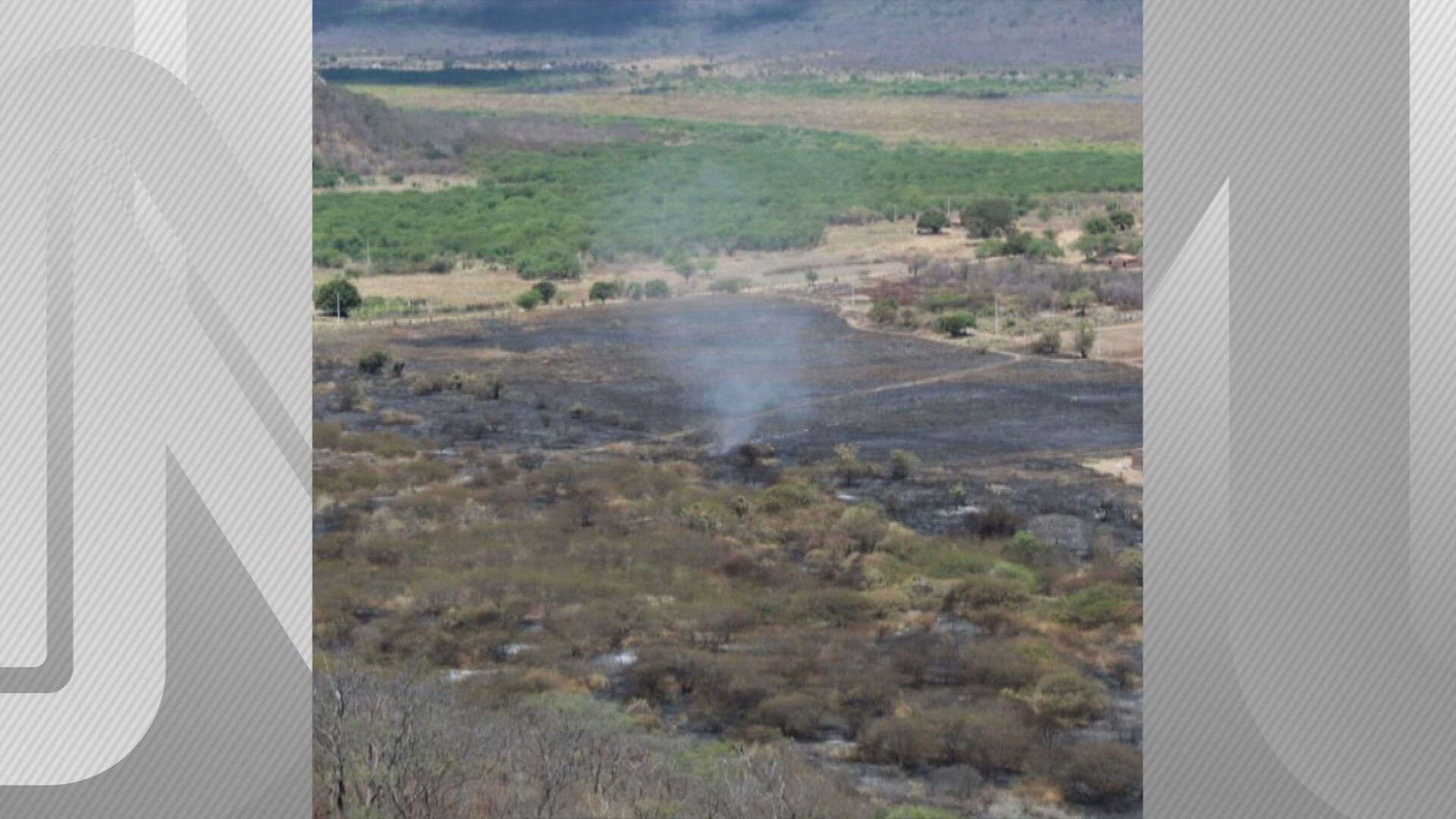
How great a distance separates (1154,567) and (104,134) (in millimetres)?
2685

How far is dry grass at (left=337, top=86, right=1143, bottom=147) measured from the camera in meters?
21.0

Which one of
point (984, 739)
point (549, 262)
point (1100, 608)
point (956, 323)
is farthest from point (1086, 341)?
point (984, 739)

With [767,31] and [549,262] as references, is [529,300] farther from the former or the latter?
[767,31]

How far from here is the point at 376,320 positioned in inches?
639

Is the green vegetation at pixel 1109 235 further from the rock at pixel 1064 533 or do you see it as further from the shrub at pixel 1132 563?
the shrub at pixel 1132 563

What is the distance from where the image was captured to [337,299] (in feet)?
53.8

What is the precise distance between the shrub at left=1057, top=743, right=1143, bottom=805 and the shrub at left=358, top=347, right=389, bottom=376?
26.2 ft

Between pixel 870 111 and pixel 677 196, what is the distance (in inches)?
157

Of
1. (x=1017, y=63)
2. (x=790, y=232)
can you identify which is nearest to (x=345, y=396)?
(x=790, y=232)

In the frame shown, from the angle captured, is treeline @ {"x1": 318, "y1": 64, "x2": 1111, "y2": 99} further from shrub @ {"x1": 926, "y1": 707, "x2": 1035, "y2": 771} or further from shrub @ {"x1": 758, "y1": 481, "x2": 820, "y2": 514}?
shrub @ {"x1": 926, "y1": 707, "x2": 1035, "y2": 771}

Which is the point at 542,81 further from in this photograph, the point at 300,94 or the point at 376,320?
the point at 300,94

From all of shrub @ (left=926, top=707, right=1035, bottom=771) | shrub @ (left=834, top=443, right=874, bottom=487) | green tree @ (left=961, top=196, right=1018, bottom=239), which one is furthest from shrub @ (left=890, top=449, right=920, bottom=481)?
green tree @ (left=961, top=196, right=1018, bottom=239)

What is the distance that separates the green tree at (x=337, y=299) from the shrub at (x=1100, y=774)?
978 centimetres

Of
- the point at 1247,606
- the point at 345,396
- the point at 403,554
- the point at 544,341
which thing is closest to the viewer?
the point at 1247,606
